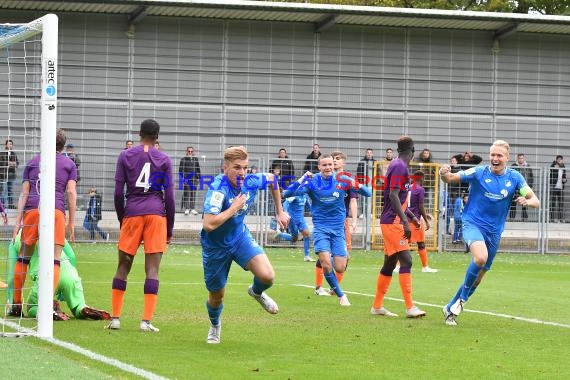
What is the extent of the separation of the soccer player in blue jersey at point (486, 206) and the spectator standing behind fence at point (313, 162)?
18526 mm

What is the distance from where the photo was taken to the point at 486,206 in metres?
13.2

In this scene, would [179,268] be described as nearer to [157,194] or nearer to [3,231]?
[3,231]

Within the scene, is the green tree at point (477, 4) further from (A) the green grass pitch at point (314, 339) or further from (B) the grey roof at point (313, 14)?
(A) the green grass pitch at point (314, 339)

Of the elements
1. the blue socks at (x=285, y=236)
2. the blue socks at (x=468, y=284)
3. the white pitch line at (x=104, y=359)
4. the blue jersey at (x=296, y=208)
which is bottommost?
the blue socks at (x=285, y=236)

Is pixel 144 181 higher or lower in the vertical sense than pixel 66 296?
higher

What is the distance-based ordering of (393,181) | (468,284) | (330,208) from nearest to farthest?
(468,284)
(393,181)
(330,208)

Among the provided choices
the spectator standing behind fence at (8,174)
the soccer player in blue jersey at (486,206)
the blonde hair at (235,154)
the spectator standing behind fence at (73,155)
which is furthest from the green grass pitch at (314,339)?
the spectator standing behind fence at (73,155)

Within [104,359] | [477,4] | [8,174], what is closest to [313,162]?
[8,174]

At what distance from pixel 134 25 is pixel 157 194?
2338cm

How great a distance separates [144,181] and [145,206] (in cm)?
26

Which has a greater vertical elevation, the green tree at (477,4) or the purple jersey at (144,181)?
the green tree at (477,4)

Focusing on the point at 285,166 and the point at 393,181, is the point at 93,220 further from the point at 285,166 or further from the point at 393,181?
the point at 393,181

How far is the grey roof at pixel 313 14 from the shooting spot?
33.3m

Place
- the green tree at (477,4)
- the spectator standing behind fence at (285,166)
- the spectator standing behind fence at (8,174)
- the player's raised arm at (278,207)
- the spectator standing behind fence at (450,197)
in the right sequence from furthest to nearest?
the green tree at (477,4), the spectator standing behind fence at (450,197), the spectator standing behind fence at (285,166), the spectator standing behind fence at (8,174), the player's raised arm at (278,207)
